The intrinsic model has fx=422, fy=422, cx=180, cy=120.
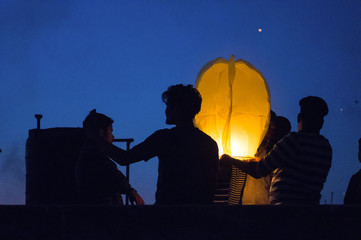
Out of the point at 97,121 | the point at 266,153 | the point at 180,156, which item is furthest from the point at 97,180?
the point at 266,153

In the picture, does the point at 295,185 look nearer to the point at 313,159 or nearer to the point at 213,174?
the point at 313,159

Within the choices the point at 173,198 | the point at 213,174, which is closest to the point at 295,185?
the point at 213,174

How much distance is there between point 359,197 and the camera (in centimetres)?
391

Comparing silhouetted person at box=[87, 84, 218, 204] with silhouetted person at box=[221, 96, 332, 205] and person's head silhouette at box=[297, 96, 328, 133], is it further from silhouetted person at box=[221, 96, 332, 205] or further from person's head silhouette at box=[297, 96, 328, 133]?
person's head silhouette at box=[297, 96, 328, 133]

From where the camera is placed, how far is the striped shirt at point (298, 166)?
322 centimetres

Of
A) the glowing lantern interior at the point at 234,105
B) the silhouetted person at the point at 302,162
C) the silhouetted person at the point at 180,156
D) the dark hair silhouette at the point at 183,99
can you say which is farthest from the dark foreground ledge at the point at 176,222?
the glowing lantern interior at the point at 234,105

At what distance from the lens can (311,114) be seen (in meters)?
3.34

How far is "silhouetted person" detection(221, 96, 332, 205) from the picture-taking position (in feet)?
10.6

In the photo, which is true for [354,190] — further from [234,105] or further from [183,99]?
[183,99]

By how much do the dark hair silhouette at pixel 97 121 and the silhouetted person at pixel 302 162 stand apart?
173 centimetres

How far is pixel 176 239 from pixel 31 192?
4344mm

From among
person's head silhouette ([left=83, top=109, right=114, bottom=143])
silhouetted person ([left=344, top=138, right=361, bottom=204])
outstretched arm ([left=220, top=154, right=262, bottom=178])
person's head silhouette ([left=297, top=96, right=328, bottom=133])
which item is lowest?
silhouetted person ([left=344, top=138, right=361, bottom=204])

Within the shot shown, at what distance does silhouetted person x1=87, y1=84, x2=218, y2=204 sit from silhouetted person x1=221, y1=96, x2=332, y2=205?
0.51m

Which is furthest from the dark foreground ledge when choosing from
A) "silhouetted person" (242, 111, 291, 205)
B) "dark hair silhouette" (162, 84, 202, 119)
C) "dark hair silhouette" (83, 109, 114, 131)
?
"silhouetted person" (242, 111, 291, 205)
